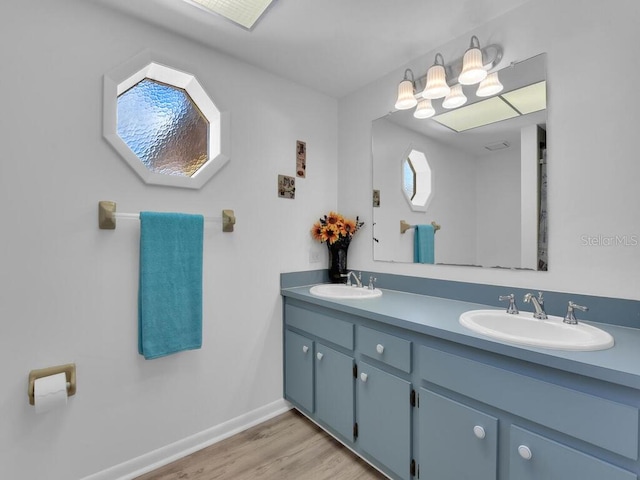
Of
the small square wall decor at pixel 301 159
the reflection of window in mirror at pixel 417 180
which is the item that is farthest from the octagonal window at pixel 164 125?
the reflection of window in mirror at pixel 417 180

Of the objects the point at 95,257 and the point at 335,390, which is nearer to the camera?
the point at 95,257

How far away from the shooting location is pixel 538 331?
1352 millimetres

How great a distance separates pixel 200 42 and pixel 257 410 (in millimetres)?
2342

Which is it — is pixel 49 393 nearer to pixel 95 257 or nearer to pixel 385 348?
pixel 95 257

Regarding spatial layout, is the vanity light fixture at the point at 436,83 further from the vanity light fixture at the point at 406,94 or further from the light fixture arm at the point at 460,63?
the vanity light fixture at the point at 406,94

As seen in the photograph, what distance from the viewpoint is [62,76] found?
1.42 metres

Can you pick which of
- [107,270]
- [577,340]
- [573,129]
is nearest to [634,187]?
[573,129]

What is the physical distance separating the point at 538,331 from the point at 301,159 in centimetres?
178

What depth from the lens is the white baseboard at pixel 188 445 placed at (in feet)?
5.15

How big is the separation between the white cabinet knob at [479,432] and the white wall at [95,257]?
1.37 m

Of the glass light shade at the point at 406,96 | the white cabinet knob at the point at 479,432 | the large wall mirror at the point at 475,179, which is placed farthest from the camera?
the glass light shade at the point at 406,96

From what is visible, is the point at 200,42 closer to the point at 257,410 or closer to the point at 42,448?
the point at 42,448

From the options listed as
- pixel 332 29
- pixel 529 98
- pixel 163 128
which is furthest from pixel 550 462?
pixel 163 128

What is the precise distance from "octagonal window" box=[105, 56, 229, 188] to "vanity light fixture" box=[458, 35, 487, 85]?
1386mm
